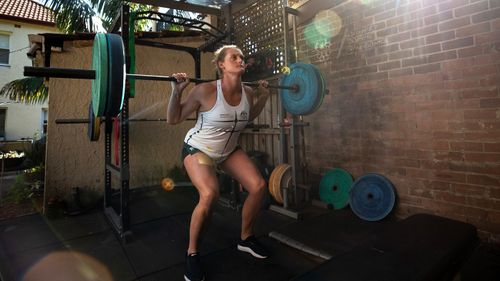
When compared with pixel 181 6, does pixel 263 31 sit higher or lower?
lower

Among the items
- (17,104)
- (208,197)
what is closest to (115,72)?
(208,197)

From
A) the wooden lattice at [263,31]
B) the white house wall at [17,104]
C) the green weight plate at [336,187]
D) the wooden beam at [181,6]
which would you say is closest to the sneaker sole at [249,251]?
the green weight plate at [336,187]

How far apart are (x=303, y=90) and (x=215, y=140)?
1058mm

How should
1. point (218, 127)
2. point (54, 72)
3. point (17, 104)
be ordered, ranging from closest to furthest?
point (54, 72) < point (218, 127) < point (17, 104)

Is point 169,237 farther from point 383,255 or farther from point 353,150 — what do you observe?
point 353,150

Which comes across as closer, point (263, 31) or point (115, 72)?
point (115, 72)

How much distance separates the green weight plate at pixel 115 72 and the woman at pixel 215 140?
29 centimetres

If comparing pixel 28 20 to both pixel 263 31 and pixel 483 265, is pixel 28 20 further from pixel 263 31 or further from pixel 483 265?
pixel 483 265

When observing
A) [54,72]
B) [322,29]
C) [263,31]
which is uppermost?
[263,31]

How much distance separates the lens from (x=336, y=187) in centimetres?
276

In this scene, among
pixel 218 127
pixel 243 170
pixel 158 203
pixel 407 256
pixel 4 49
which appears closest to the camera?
pixel 407 256

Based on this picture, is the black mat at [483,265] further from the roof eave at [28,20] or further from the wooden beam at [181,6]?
the roof eave at [28,20]

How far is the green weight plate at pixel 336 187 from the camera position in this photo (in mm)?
2670

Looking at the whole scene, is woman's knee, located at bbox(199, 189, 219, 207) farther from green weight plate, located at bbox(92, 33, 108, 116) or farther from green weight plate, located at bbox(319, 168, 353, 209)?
green weight plate, located at bbox(319, 168, 353, 209)
